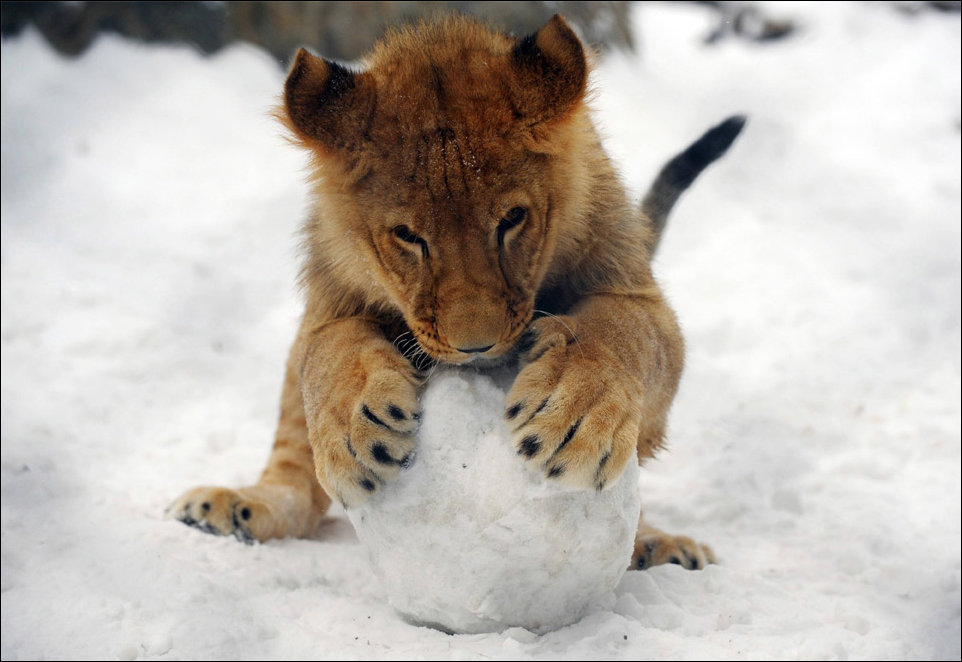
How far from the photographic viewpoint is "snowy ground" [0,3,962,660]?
3.11m

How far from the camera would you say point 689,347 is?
6043 mm

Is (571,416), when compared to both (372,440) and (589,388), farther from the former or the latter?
(372,440)

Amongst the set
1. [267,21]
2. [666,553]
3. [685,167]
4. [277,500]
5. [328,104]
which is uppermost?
[328,104]

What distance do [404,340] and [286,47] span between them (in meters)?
5.19

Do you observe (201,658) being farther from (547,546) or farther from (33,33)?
(33,33)

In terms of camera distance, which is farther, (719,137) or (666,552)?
(719,137)

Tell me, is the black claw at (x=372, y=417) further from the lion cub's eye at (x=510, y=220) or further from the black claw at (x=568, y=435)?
the lion cub's eye at (x=510, y=220)

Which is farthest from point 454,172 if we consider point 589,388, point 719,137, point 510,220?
point 719,137

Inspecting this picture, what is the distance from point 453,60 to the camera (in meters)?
3.21

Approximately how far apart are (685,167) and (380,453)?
9.39ft

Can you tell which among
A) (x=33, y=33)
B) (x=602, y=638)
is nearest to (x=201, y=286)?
(x=33, y=33)

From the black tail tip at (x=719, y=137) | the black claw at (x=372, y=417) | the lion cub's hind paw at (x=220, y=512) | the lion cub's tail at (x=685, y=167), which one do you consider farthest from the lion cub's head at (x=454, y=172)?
the black tail tip at (x=719, y=137)

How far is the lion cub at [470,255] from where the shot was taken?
9.19ft

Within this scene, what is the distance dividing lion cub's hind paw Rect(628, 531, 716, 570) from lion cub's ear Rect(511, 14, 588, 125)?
1721 millimetres
